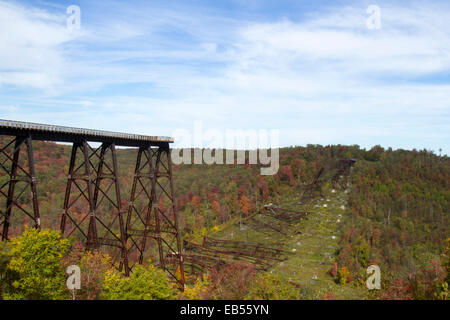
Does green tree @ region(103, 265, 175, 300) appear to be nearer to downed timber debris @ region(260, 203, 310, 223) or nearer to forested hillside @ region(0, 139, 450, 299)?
forested hillside @ region(0, 139, 450, 299)

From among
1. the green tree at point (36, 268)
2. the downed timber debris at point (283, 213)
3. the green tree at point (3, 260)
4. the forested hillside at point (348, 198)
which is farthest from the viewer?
the downed timber debris at point (283, 213)

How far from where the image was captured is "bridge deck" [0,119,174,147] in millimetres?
13250

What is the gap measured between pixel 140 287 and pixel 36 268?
4.46 m

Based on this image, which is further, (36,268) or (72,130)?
(72,130)

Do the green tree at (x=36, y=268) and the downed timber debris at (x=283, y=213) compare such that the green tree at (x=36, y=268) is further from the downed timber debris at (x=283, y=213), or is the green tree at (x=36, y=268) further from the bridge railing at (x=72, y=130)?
the downed timber debris at (x=283, y=213)

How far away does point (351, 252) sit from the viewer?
4025cm

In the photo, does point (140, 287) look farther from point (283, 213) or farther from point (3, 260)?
point (283, 213)

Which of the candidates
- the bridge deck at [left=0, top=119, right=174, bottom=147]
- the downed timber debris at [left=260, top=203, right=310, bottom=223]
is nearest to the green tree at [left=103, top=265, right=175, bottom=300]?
the bridge deck at [left=0, top=119, right=174, bottom=147]

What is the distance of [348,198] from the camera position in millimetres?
63406

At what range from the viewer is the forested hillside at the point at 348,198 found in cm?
4222

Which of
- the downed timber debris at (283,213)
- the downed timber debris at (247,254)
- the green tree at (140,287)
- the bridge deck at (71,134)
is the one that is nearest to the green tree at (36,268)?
the green tree at (140,287)

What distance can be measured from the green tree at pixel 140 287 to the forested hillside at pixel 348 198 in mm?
19909

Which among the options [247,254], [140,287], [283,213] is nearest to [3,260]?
[140,287]

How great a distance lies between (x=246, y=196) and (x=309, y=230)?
24374mm
